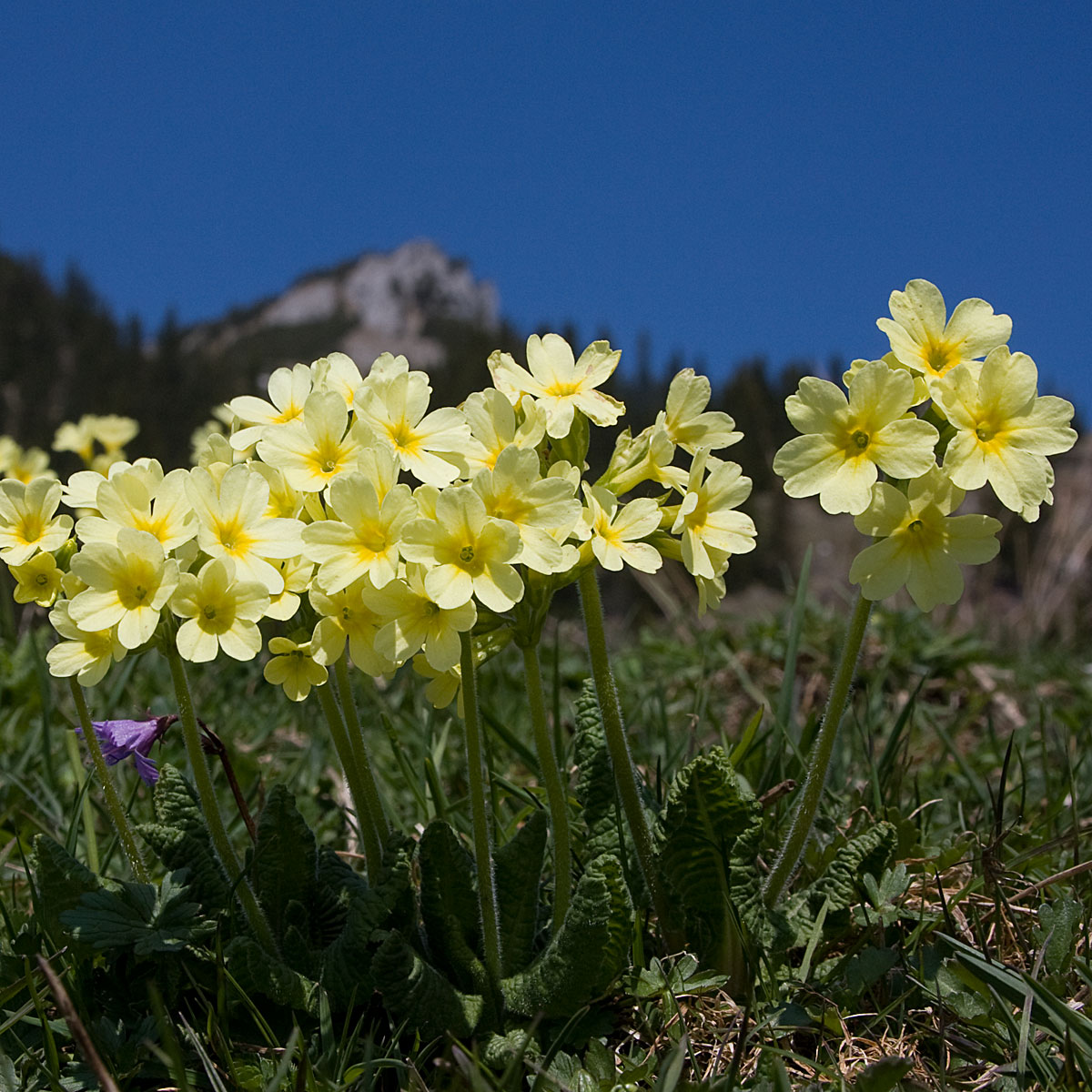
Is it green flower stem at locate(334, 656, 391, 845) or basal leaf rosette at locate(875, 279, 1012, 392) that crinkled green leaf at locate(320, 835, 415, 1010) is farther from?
basal leaf rosette at locate(875, 279, 1012, 392)

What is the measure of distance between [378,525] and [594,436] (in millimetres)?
4086

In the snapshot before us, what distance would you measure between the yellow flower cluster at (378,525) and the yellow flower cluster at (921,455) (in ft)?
0.57

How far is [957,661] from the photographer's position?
4.43 m

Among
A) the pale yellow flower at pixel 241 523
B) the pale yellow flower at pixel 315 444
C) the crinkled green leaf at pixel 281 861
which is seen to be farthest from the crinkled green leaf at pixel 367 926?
the pale yellow flower at pixel 315 444

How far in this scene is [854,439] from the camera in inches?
59.7

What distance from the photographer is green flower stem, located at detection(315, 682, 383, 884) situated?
172 cm

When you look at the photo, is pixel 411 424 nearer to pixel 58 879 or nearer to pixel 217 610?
pixel 217 610

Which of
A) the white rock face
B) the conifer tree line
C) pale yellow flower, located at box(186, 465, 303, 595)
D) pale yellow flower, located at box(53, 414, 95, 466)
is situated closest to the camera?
pale yellow flower, located at box(186, 465, 303, 595)

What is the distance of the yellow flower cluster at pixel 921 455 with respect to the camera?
146 centimetres

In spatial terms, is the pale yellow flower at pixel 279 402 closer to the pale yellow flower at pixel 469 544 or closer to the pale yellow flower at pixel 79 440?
the pale yellow flower at pixel 469 544

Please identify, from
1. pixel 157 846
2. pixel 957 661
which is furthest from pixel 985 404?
pixel 957 661

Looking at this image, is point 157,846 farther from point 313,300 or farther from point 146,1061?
point 313,300

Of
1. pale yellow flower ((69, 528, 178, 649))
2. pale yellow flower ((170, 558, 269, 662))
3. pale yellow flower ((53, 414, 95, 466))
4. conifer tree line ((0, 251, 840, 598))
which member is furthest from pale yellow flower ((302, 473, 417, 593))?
conifer tree line ((0, 251, 840, 598))

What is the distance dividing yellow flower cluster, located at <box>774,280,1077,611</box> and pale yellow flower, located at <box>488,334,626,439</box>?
30 cm
